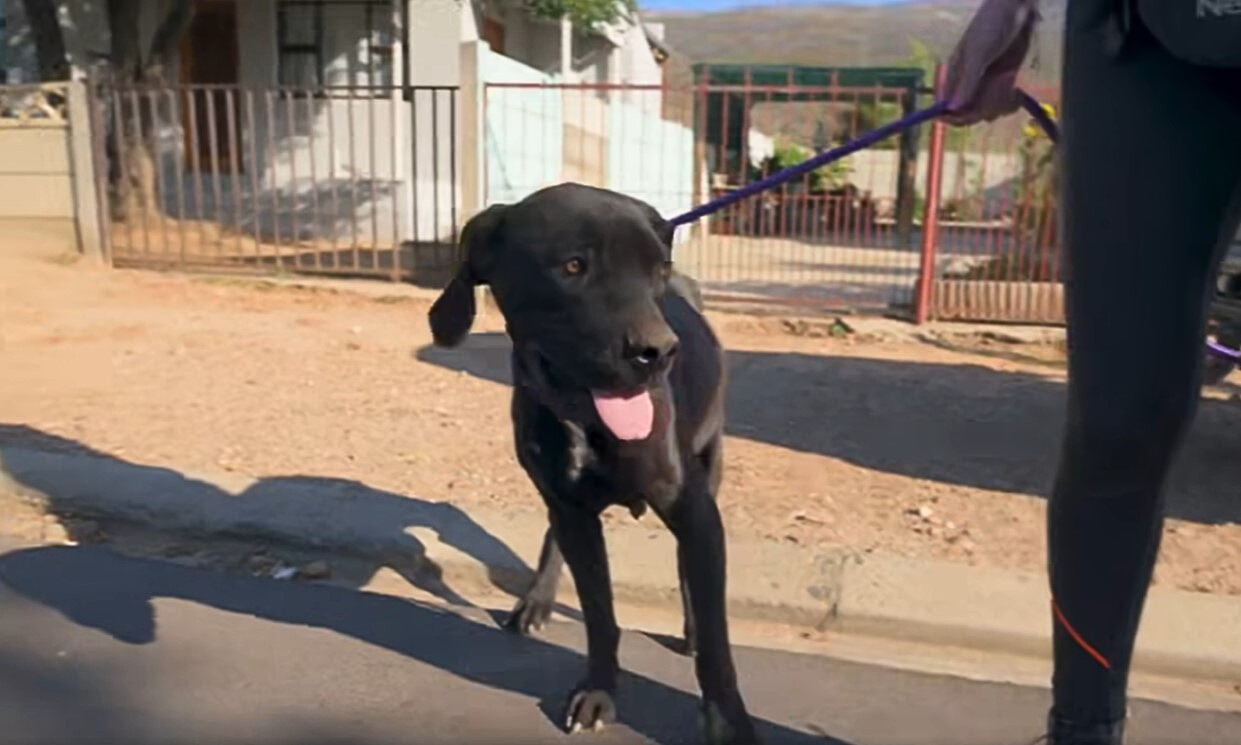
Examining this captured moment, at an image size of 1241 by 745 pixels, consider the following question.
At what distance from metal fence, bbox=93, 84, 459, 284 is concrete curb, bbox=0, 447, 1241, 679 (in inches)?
239

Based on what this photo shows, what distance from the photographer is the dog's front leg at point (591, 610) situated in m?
2.86

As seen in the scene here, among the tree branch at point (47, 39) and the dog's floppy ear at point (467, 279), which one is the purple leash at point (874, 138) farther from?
the tree branch at point (47, 39)

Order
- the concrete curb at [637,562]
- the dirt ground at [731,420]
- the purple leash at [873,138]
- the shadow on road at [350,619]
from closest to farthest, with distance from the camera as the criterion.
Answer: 1. the purple leash at [873,138]
2. the shadow on road at [350,619]
3. the concrete curb at [637,562]
4. the dirt ground at [731,420]

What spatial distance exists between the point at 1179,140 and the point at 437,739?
203cm

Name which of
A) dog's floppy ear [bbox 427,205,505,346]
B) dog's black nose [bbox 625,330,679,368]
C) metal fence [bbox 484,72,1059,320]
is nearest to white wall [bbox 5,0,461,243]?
metal fence [bbox 484,72,1059,320]

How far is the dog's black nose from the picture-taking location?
2355mm

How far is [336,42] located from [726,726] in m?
14.4

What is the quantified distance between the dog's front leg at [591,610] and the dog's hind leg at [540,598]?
1.93 ft

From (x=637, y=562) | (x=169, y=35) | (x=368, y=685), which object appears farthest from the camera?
(x=169, y=35)

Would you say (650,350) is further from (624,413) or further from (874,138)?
(874,138)

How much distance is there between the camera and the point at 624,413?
2477 millimetres

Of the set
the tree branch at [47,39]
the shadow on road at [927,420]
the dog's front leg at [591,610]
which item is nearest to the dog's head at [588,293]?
the dog's front leg at [591,610]

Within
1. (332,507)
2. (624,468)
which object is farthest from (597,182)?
(624,468)

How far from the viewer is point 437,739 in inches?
114
